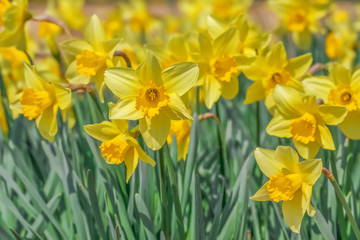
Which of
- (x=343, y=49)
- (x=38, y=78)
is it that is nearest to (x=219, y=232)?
(x=38, y=78)

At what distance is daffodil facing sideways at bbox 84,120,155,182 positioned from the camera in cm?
127

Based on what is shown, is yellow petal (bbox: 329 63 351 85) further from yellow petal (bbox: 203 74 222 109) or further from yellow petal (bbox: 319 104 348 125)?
yellow petal (bbox: 203 74 222 109)

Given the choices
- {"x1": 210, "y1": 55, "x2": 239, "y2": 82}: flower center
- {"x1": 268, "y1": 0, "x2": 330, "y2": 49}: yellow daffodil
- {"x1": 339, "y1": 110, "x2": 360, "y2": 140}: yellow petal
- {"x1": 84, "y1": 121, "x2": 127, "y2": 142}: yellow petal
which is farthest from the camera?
{"x1": 268, "y1": 0, "x2": 330, "y2": 49}: yellow daffodil

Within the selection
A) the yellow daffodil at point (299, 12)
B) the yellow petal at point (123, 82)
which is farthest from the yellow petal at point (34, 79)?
the yellow daffodil at point (299, 12)

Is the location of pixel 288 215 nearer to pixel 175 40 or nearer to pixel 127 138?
pixel 127 138

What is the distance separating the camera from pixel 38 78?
154cm

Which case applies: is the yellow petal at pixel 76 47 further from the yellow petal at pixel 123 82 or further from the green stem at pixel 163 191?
the green stem at pixel 163 191

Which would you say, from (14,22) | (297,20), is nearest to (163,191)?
(14,22)

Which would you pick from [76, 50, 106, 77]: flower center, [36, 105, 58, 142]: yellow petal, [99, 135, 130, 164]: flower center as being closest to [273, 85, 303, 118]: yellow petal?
[99, 135, 130, 164]: flower center

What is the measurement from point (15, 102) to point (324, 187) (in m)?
1.12

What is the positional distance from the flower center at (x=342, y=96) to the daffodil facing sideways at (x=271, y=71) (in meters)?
0.21

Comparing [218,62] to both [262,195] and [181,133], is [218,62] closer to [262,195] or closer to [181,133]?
[181,133]

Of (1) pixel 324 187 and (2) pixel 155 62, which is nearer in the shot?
(2) pixel 155 62

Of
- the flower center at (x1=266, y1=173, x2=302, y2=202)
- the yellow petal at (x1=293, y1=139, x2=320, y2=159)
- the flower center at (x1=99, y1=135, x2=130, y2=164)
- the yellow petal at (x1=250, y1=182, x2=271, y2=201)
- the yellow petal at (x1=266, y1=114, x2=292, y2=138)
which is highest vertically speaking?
the yellow petal at (x1=266, y1=114, x2=292, y2=138)
